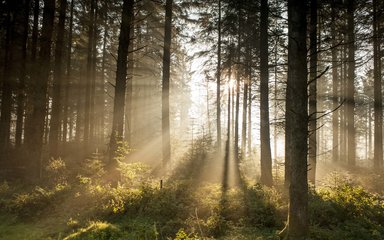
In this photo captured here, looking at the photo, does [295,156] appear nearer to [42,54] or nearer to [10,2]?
[42,54]

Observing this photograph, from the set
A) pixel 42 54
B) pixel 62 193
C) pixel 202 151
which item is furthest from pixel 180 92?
pixel 62 193

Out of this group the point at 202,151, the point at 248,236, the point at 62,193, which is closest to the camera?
the point at 248,236

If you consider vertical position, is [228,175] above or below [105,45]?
below

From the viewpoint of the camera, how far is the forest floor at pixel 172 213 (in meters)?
7.55

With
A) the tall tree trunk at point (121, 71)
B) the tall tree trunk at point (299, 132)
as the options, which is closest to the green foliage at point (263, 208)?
the tall tree trunk at point (299, 132)

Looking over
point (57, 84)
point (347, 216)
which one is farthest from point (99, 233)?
point (57, 84)

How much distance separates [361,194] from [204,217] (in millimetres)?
5074

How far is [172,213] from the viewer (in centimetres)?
905

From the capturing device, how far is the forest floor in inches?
297

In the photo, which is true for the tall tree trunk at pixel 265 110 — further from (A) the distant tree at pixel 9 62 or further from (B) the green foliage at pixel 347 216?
(A) the distant tree at pixel 9 62

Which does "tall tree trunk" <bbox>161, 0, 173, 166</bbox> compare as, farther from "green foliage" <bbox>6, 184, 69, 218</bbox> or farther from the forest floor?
"green foliage" <bbox>6, 184, 69, 218</bbox>

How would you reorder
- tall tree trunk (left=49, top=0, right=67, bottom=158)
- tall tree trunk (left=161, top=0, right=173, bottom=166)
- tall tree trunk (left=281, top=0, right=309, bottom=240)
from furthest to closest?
tall tree trunk (left=161, top=0, right=173, bottom=166) < tall tree trunk (left=49, top=0, right=67, bottom=158) < tall tree trunk (left=281, top=0, right=309, bottom=240)

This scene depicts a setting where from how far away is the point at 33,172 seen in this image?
13484 millimetres

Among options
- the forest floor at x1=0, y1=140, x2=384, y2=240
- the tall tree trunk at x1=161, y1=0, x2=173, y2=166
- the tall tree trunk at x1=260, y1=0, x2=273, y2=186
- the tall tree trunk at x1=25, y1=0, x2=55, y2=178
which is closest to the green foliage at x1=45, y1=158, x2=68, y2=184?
the tall tree trunk at x1=25, y1=0, x2=55, y2=178
